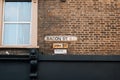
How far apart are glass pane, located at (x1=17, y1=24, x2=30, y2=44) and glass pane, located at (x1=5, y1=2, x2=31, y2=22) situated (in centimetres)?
20

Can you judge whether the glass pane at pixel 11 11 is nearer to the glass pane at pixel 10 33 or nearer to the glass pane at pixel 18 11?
A: the glass pane at pixel 18 11

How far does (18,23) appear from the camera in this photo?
1144 cm

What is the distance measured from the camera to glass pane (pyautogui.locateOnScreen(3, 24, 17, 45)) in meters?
11.3

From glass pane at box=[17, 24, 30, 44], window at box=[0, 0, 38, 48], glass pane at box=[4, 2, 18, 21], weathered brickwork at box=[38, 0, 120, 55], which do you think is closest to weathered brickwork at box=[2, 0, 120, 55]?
weathered brickwork at box=[38, 0, 120, 55]

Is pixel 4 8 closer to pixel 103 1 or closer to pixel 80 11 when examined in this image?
pixel 80 11

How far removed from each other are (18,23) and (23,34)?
40 cm

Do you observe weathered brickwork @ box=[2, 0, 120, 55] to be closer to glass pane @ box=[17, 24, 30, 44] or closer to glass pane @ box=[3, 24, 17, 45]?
glass pane @ box=[17, 24, 30, 44]

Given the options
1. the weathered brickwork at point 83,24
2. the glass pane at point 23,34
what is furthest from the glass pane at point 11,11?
the weathered brickwork at point 83,24

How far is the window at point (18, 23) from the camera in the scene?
11.3m

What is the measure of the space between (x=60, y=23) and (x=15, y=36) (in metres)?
1.53

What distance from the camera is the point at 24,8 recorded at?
1157 centimetres

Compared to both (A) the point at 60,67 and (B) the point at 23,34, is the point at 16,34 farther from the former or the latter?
(A) the point at 60,67

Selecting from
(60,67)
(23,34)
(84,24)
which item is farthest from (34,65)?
(84,24)

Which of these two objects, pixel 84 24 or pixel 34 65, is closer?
pixel 34 65
